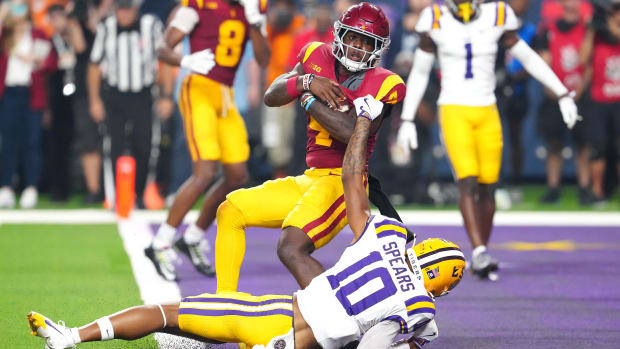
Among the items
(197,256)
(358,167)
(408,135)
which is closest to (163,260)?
(197,256)

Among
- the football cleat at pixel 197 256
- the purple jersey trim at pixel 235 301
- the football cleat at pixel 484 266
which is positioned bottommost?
the football cleat at pixel 484 266

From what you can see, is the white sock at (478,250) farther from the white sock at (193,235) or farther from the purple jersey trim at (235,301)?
the purple jersey trim at (235,301)

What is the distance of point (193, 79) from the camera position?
22.8ft

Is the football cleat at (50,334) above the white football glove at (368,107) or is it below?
below

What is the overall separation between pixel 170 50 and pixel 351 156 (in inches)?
112

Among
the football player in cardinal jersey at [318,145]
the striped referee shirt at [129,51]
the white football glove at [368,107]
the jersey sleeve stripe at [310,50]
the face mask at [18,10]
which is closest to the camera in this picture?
the white football glove at [368,107]

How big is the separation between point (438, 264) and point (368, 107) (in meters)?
0.76

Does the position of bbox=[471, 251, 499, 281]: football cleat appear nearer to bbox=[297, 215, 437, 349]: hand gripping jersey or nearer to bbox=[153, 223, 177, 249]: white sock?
bbox=[153, 223, 177, 249]: white sock

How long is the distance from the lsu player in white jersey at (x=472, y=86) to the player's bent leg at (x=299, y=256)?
2.50 meters

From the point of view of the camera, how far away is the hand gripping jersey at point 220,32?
6961 mm

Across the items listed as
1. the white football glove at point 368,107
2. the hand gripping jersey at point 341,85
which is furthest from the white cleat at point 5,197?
the white football glove at point 368,107

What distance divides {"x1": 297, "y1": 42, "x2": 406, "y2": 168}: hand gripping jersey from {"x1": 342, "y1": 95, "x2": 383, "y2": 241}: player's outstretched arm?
29 centimetres

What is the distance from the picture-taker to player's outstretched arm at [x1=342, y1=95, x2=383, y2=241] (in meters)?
4.33

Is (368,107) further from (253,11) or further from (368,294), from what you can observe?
(253,11)
